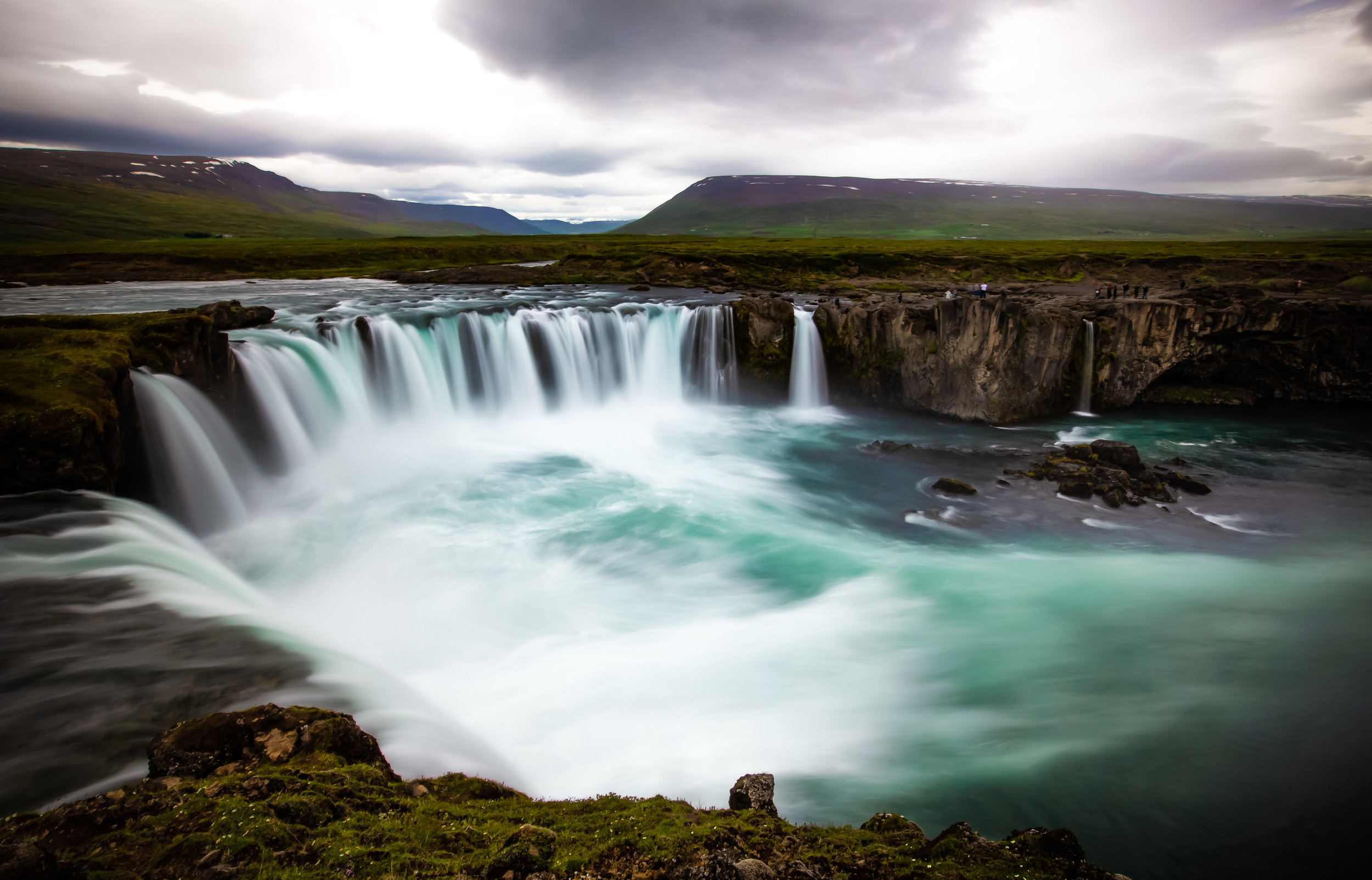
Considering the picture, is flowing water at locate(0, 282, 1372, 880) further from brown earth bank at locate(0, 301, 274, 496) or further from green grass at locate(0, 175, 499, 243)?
green grass at locate(0, 175, 499, 243)

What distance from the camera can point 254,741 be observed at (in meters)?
6.07

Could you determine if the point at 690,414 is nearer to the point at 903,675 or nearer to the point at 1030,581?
the point at 1030,581

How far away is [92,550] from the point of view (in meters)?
10.1

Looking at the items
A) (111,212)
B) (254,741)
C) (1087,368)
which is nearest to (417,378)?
(254,741)

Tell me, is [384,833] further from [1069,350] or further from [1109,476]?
[1069,350]

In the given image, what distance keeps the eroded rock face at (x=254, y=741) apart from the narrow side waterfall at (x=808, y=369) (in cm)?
2473

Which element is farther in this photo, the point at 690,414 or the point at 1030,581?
the point at 690,414

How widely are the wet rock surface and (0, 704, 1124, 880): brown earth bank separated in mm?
15451

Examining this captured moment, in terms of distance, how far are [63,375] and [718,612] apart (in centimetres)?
1393

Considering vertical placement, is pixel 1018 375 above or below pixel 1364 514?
above

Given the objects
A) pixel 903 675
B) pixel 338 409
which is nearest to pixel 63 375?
pixel 338 409

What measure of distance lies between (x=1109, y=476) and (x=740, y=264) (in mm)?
37429

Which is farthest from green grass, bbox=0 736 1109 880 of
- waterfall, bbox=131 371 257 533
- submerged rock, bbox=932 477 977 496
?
submerged rock, bbox=932 477 977 496

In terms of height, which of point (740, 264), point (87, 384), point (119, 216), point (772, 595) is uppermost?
point (119, 216)
